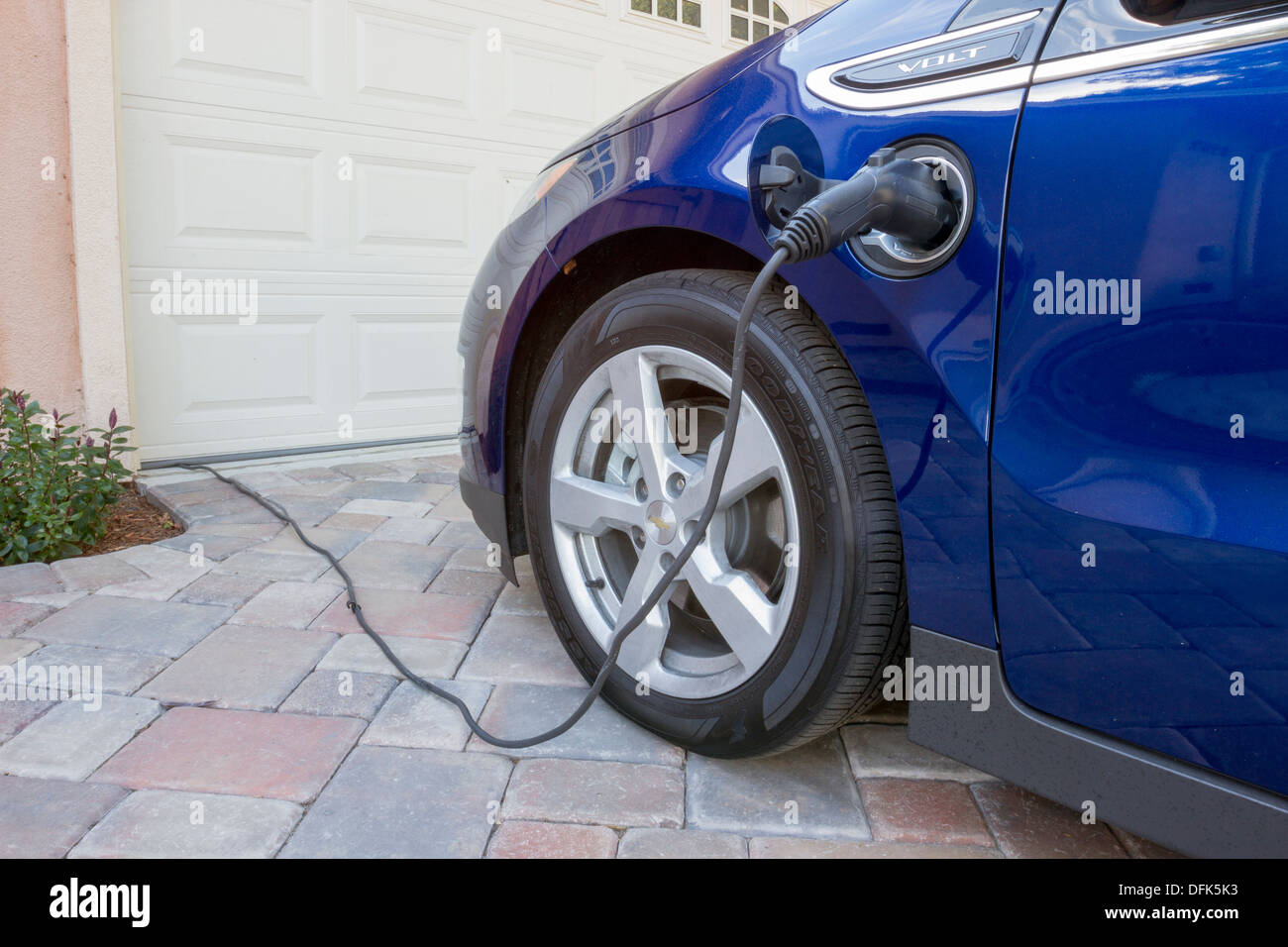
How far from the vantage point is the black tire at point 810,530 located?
1.24 metres

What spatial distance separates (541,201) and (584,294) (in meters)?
0.20

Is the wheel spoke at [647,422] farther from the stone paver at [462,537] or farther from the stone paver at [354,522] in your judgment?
the stone paver at [354,522]

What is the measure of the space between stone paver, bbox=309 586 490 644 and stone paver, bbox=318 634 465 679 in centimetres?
4

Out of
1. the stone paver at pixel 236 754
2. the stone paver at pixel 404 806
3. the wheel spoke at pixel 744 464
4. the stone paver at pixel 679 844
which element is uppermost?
the wheel spoke at pixel 744 464

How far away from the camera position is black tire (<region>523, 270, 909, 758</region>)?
1238mm

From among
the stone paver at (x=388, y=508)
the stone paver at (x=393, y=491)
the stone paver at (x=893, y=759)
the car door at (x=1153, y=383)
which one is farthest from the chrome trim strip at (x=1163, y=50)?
the stone paver at (x=393, y=491)

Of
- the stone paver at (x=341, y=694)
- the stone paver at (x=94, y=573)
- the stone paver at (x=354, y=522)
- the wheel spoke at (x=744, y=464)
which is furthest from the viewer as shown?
the stone paver at (x=354, y=522)

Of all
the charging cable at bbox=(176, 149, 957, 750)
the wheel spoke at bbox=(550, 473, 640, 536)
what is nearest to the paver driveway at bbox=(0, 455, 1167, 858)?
the wheel spoke at bbox=(550, 473, 640, 536)

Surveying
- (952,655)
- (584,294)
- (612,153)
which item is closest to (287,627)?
(584,294)

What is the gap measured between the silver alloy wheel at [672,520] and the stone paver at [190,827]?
61 cm

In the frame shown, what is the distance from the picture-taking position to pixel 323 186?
3.93m

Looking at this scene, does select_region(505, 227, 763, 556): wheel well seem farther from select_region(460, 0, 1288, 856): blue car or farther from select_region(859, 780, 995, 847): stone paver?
select_region(859, 780, 995, 847): stone paver
